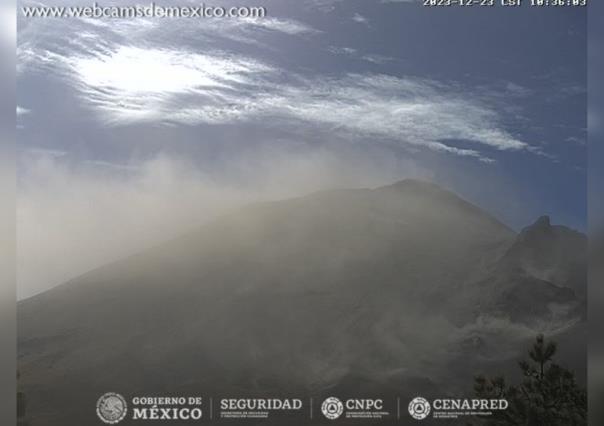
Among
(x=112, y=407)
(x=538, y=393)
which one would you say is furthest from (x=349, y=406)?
(x=112, y=407)

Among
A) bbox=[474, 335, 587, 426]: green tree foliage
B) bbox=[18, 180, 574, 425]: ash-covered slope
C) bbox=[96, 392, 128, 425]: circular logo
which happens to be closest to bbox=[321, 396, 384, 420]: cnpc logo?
bbox=[18, 180, 574, 425]: ash-covered slope

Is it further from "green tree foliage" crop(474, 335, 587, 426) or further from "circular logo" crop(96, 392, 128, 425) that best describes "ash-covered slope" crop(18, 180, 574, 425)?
"green tree foliage" crop(474, 335, 587, 426)

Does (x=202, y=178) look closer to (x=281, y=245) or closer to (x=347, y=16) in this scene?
(x=281, y=245)

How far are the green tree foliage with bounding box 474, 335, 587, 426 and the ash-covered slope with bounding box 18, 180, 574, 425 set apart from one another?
21cm

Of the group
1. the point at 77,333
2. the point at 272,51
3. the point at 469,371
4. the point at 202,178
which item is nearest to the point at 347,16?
the point at 272,51

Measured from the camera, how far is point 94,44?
353 centimetres

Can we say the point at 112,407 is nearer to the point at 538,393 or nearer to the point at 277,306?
the point at 277,306

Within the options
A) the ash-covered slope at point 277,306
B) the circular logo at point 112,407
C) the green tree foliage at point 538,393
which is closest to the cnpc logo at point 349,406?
the ash-covered slope at point 277,306

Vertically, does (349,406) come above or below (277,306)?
below

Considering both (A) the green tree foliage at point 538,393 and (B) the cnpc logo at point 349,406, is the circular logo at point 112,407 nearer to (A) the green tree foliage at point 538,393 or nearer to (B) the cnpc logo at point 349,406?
(B) the cnpc logo at point 349,406

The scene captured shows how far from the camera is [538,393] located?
11.4ft

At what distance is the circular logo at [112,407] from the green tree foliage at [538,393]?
1.80m

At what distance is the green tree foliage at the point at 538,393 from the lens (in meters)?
3.48

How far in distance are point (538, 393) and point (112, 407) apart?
217cm
